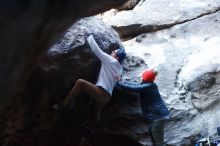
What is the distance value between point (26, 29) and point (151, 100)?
4.38m

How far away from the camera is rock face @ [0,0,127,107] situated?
2.39 metres

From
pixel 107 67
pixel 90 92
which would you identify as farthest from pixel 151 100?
pixel 90 92

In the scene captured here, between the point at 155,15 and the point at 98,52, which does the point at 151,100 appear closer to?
the point at 98,52

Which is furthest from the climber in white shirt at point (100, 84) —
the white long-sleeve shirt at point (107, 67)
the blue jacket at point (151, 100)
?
the blue jacket at point (151, 100)

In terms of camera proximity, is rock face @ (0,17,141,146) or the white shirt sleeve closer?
rock face @ (0,17,141,146)

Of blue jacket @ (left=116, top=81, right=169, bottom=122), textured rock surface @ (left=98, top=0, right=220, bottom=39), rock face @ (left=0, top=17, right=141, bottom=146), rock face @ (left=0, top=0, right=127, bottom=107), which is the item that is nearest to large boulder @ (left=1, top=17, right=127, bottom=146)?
rock face @ (left=0, top=17, right=141, bottom=146)

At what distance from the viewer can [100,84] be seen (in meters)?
6.42

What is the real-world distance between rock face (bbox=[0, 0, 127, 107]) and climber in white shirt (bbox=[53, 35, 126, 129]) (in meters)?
3.31

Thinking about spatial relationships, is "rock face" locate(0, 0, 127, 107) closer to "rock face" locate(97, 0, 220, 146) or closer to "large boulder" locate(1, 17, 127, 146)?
"large boulder" locate(1, 17, 127, 146)

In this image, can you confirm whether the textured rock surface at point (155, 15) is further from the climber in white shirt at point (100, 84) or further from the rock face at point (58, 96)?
the climber in white shirt at point (100, 84)

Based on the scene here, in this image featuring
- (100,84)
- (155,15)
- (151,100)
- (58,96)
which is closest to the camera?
(100,84)

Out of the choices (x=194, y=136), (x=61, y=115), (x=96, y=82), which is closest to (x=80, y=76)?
(x=96, y=82)

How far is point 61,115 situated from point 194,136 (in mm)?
2317

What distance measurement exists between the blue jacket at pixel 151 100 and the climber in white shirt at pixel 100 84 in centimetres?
35
